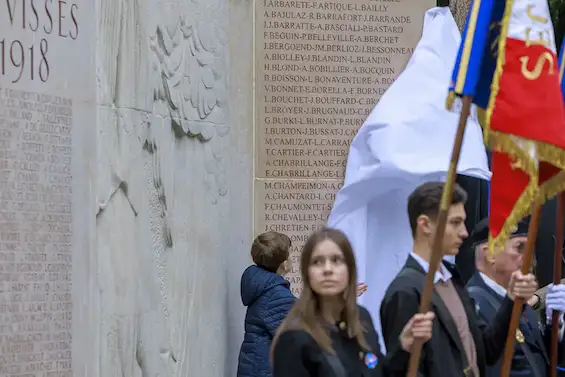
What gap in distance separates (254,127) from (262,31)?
76 centimetres

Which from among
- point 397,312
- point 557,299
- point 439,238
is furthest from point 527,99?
point 557,299

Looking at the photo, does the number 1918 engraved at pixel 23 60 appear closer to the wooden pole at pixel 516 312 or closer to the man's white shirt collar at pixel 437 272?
the man's white shirt collar at pixel 437 272

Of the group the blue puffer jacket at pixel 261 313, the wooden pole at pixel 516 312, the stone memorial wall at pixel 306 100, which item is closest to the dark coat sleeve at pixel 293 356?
the wooden pole at pixel 516 312

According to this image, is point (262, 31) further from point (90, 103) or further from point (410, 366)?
point (410, 366)

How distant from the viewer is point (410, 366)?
500 cm

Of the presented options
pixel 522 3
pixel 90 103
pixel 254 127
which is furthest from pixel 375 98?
pixel 522 3

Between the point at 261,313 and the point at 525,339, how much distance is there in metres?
2.57

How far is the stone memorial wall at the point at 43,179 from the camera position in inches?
264

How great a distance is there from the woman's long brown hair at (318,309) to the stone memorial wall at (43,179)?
6.86 ft

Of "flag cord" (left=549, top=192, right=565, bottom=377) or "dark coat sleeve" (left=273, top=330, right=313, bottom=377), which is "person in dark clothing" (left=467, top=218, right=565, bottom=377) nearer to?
"flag cord" (left=549, top=192, right=565, bottom=377)

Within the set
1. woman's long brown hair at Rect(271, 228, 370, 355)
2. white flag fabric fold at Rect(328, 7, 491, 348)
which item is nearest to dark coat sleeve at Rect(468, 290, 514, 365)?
woman's long brown hair at Rect(271, 228, 370, 355)

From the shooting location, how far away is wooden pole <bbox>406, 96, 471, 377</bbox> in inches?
197

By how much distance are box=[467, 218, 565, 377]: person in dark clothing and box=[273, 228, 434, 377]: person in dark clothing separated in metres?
1.40

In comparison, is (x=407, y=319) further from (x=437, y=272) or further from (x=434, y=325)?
(x=437, y=272)
